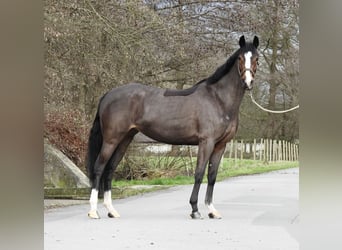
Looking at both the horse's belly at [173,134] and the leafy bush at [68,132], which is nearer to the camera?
the horse's belly at [173,134]

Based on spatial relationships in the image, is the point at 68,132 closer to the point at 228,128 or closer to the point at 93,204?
the point at 93,204

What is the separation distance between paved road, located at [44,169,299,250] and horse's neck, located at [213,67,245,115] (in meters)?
0.78

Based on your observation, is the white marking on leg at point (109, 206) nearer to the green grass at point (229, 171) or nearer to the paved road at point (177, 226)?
the paved road at point (177, 226)

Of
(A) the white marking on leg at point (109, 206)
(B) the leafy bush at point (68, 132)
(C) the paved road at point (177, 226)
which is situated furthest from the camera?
(B) the leafy bush at point (68, 132)

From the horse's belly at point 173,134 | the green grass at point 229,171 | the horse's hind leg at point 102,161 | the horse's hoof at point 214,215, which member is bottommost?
the green grass at point 229,171

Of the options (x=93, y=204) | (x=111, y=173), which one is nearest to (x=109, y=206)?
(x=93, y=204)

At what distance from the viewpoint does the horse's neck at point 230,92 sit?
378 centimetres

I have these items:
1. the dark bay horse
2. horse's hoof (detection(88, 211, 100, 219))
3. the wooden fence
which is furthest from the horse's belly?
the wooden fence

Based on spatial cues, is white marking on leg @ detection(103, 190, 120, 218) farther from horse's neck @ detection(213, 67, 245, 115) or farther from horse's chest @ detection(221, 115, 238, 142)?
horse's neck @ detection(213, 67, 245, 115)

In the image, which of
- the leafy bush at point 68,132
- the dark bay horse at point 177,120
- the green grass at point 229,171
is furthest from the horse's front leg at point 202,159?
the green grass at point 229,171

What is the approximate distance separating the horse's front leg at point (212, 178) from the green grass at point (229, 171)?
2505mm
